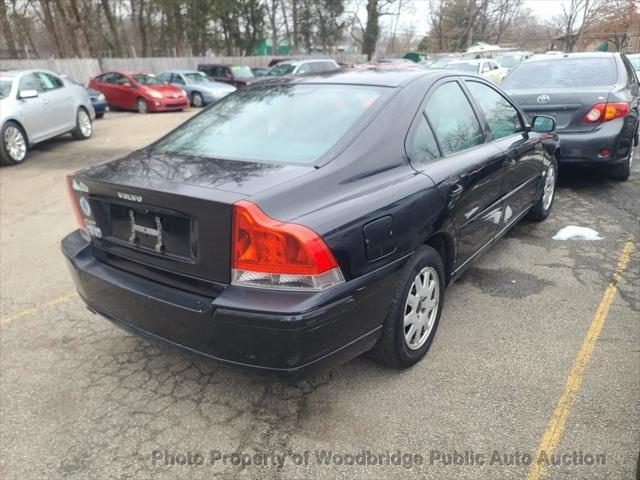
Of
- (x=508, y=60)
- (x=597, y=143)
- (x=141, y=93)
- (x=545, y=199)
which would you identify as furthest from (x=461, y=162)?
(x=508, y=60)

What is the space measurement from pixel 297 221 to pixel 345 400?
1069mm

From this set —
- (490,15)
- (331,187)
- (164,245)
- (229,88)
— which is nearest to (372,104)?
(331,187)

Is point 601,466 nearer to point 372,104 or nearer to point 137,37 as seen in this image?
point 372,104

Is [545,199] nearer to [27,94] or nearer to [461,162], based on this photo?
[461,162]

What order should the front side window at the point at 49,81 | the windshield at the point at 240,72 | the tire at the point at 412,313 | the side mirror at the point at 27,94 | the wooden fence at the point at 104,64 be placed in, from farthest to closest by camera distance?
the windshield at the point at 240,72 < the wooden fence at the point at 104,64 < the front side window at the point at 49,81 < the side mirror at the point at 27,94 < the tire at the point at 412,313

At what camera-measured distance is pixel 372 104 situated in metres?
2.74

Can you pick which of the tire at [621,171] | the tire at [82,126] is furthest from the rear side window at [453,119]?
the tire at [82,126]

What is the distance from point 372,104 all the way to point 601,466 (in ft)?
6.62

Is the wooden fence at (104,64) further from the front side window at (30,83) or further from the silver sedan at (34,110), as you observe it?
the front side window at (30,83)

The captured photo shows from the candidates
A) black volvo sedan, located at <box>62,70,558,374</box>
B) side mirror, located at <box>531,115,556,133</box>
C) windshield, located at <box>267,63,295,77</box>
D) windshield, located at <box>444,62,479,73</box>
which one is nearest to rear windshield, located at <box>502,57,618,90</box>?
side mirror, located at <box>531,115,556,133</box>

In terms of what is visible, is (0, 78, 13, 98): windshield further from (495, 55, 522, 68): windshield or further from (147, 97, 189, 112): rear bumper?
(495, 55, 522, 68): windshield

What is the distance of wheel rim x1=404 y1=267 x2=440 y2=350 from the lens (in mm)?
2658

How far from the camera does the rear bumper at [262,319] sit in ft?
6.61

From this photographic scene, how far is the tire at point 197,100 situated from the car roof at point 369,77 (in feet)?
53.2
